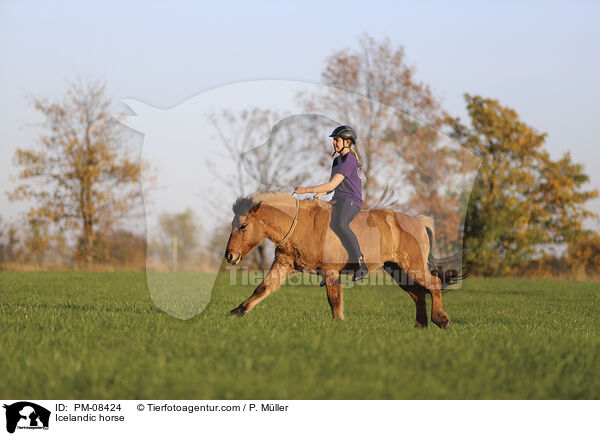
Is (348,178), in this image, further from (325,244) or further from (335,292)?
(335,292)

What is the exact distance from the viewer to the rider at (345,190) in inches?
326

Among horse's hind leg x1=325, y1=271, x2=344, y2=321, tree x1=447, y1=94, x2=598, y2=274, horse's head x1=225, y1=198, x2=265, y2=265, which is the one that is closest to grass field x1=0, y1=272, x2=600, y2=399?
horse's hind leg x1=325, y1=271, x2=344, y2=321

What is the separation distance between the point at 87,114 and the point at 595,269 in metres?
33.9

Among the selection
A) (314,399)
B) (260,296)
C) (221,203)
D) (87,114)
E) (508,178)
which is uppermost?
(87,114)

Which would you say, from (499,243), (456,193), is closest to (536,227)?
(499,243)

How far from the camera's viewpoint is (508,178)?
3569cm

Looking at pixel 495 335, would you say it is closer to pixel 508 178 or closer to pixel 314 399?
pixel 314 399

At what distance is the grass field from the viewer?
5.16 meters

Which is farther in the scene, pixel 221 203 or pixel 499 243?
pixel 499 243

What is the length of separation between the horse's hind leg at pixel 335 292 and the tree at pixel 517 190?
26.3 m

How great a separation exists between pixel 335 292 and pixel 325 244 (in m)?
0.86
